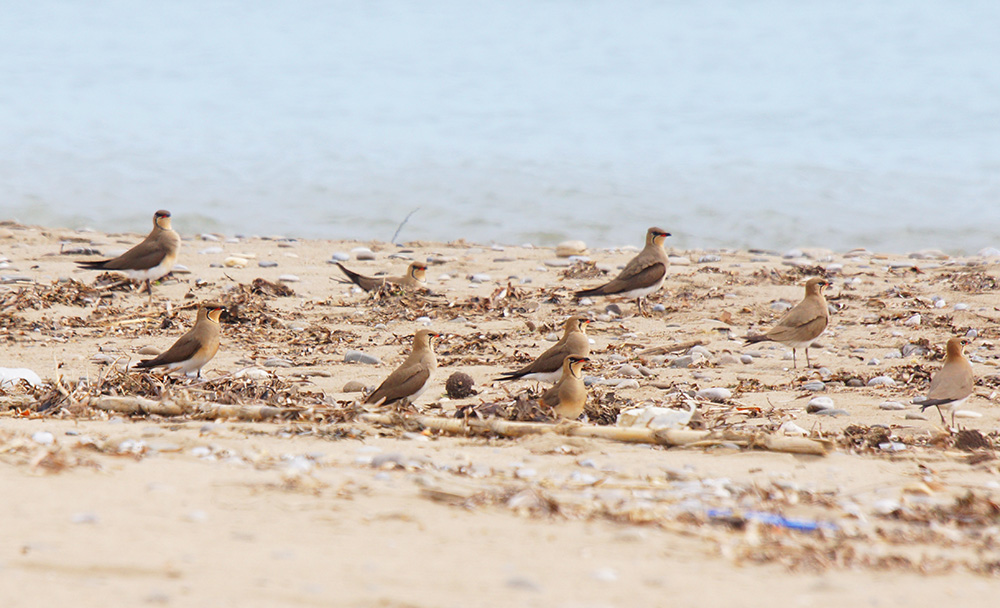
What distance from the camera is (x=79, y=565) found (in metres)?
2.79

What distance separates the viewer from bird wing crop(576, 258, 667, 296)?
377 inches

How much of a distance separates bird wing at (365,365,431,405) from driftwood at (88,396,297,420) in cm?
A: 97

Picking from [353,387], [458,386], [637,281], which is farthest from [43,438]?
[637,281]

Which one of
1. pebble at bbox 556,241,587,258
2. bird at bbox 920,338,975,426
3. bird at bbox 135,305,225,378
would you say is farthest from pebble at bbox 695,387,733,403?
pebble at bbox 556,241,587,258

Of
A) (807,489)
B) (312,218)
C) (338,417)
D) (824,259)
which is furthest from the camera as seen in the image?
(312,218)

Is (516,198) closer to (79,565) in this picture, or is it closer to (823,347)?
(823,347)

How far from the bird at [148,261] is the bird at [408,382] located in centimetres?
444

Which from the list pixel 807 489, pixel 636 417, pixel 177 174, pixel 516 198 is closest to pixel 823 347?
pixel 636 417

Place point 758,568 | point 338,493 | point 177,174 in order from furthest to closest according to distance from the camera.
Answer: point 177,174, point 338,493, point 758,568

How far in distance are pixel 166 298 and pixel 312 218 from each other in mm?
9292

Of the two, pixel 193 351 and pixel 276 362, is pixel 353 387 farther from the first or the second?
pixel 193 351

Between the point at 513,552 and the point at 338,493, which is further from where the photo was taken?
the point at 338,493

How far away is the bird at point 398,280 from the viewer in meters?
10.0

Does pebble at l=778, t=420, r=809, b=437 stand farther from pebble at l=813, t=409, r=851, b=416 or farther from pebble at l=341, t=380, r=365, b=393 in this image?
pebble at l=341, t=380, r=365, b=393
